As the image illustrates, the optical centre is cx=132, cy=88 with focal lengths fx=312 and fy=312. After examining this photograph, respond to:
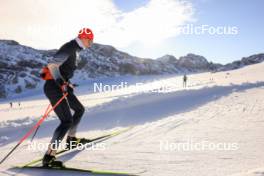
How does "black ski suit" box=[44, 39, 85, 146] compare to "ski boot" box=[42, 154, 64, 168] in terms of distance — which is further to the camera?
"black ski suit" box=[44, 39, 85, 146]

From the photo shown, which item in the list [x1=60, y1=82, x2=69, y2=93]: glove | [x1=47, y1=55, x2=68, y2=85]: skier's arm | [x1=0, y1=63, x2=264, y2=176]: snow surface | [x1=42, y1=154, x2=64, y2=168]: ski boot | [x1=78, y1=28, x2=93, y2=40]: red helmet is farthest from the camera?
[x1=78, y1=28, x2=93, y2=40]: red helmet

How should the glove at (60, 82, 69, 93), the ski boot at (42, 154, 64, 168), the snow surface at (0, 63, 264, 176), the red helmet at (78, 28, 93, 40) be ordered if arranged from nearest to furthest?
the snow surface at (0, 63, 264, 176)
the ski boot at (42, 154, 64, 168)
the glove at (60, 82, 69, 93)
the red helmet at (78, 28, 93, 40)

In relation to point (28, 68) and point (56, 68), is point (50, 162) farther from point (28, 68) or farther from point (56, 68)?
point (28, 68)

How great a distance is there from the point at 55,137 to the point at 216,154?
2.73m

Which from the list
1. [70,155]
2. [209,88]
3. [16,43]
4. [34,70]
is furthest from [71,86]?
[16,43]

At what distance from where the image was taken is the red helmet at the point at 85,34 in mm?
5533

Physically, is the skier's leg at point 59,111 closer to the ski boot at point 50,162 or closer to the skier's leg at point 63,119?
the skier's leg at point 63,119

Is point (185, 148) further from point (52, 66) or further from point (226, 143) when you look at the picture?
point (52, 66)

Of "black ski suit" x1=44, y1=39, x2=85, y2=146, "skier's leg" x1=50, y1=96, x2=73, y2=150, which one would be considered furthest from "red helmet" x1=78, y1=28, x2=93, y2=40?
"skier's leg" x1=50, y1=96, x2=73, y2=150

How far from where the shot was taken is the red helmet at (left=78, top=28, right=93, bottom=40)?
218 inches

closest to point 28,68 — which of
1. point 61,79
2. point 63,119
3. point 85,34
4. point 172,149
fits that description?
point 85,34

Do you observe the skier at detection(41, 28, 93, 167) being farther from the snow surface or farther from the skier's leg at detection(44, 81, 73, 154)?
the snow surface

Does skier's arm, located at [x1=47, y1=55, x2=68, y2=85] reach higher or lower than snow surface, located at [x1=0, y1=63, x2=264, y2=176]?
higher

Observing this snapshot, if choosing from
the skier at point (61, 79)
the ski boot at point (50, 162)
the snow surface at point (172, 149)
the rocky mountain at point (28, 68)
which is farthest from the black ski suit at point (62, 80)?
the rocky mountain at point (28, 68)
